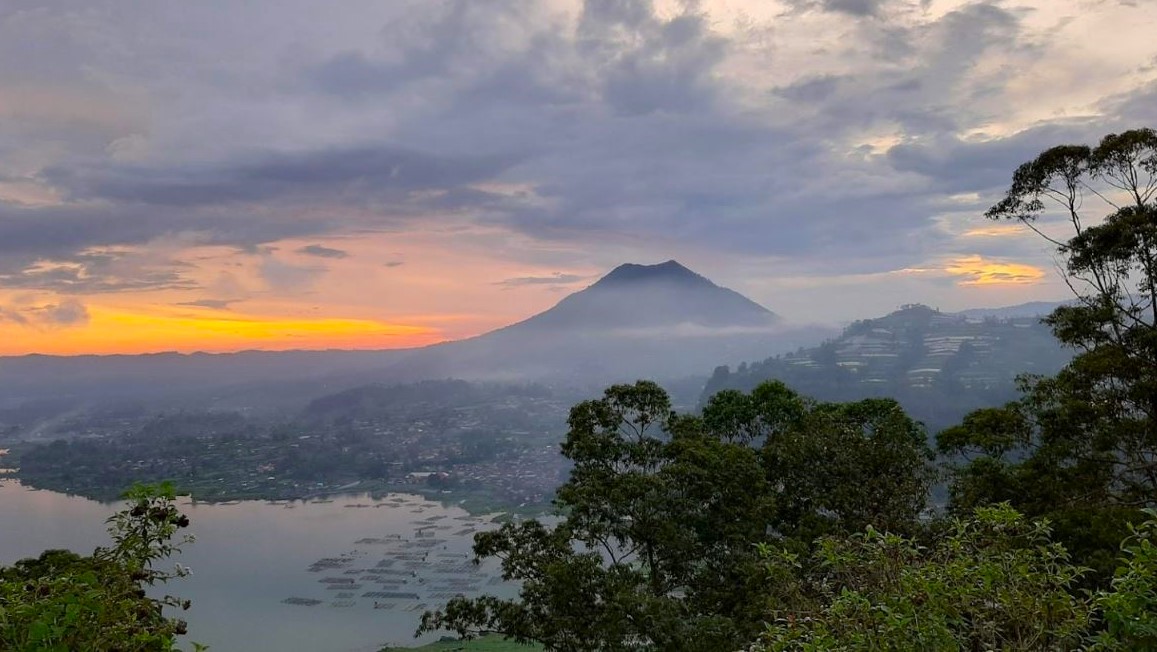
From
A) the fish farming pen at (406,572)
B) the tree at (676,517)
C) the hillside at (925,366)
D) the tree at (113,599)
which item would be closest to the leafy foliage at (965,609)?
the tree at (113,599)

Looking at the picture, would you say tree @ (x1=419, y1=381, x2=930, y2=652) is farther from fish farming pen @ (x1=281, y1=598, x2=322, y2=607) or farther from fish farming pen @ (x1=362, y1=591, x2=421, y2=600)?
fish farming pen @ (x1=281, y1=598, x2=322, y2=607)

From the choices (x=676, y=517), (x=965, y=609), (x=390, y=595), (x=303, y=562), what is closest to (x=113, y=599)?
(x=965, y=609)

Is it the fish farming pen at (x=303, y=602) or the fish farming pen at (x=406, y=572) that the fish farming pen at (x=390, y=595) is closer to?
the fish farming pen at (x=406, y=572)

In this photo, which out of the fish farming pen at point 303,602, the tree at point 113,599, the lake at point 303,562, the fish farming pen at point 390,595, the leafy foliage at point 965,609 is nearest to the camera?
the tree at point 113,599

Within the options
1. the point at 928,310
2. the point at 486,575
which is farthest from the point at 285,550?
the point at 928,310

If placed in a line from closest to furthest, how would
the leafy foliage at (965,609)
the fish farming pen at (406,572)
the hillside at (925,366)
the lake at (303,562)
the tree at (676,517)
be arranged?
the leafy foliage at (965,609)
the tree at (676,517)
the lake at (303,562)
the fish farming pen at (406,572)
the hillside at (925,366)

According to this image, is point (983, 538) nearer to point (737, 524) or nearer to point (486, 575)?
point (737, 524)
